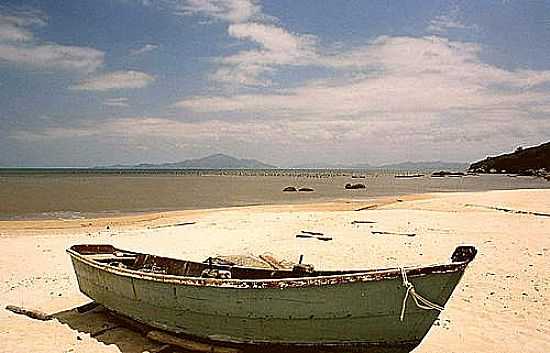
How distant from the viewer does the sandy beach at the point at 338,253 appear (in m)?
7.77

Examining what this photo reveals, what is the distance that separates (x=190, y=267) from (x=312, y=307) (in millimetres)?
3390

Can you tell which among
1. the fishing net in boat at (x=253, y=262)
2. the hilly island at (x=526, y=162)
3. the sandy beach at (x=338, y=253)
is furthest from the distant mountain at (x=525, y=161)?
the fishing net in boat at (x=253, y=262)

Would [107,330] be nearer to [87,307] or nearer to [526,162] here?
[87,307]

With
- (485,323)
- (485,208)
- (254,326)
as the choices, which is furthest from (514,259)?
(485,208)

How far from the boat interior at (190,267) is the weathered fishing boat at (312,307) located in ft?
0.55

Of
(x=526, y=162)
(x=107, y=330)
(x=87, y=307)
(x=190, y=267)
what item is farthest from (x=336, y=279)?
(x=526, y=162)

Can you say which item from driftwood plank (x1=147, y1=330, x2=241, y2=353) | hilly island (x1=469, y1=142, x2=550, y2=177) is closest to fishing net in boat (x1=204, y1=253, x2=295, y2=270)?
driftwood plank (x1=147, y1=330, x2=241, y2=353)

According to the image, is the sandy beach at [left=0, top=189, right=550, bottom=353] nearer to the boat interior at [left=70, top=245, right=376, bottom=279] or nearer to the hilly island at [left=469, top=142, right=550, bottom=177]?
the boat interior at [left=70, top=245, right=376, bottom=279]

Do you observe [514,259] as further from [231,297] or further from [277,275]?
[231,297]

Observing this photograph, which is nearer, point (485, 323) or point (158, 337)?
point (158, 337)

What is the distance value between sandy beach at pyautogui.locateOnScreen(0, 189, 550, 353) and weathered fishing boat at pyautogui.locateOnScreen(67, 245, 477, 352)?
3.91 ft

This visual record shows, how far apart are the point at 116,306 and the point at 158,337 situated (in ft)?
3.86

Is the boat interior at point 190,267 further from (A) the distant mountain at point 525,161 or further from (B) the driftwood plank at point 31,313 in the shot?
(A) the distant mountain at point 525,161

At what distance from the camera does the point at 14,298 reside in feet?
33.4
